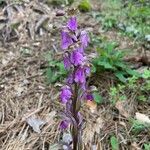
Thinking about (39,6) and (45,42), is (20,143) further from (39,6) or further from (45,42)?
(39,6)

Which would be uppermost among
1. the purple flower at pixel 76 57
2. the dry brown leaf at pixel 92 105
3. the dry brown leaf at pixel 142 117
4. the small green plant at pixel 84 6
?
the small green plant at pixel 84 6

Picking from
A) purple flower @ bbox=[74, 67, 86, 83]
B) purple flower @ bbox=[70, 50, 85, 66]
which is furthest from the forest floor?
purple flower @ bbox=[74, 67, 86, 83]

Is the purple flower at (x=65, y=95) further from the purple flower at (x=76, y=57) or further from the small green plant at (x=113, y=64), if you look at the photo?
the small green plant at (x=113, y=64)

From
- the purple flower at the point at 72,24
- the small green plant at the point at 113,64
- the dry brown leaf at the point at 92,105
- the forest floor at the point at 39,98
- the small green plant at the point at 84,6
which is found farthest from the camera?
the small green plant at the point at 84,6

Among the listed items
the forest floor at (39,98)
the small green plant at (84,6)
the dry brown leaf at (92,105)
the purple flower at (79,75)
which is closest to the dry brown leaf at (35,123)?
the forest floor at (39,98)

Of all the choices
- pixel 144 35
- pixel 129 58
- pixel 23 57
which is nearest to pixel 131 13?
pixel 144 35

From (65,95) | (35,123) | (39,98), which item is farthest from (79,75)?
(39,98)
